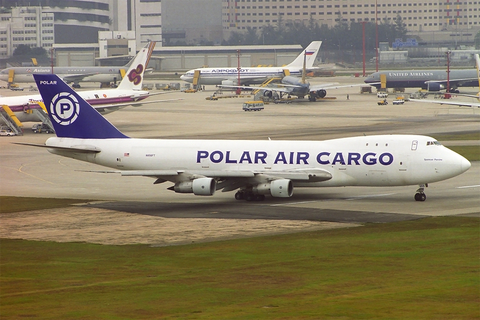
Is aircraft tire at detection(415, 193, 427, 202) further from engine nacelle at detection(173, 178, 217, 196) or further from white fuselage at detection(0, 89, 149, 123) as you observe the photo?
white fuselage at detection(0, 89, 149, 123)

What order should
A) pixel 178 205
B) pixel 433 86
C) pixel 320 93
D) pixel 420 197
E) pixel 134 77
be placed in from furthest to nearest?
pixel 433 86
pixel 320 93
pixel 134 77
pixel 178 205
pixel 420 197

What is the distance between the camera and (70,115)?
55031 mm

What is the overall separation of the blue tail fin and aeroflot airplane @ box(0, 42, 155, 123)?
45.8m

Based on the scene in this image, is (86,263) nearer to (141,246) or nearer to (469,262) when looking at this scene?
(141,246)

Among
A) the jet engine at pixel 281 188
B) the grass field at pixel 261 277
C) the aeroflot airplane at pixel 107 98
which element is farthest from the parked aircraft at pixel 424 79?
the grass field at pixel 261 277

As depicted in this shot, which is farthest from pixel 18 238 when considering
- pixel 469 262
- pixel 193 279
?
pixel 469 262

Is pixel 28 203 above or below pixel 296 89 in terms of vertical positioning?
below

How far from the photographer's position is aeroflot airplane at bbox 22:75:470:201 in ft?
162

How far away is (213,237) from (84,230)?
7.81 meters

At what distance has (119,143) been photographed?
178 feet

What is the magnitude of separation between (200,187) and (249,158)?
4737 mm

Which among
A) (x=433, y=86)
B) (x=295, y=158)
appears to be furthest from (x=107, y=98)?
(x=433, y=86)

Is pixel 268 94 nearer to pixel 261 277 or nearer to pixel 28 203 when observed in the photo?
pixel 28 203

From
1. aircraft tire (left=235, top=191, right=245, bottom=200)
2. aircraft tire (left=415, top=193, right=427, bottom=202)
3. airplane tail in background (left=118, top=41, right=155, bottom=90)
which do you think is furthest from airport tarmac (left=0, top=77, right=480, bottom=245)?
airplane tail in background (left=118, top=41, right=155, bottom=90)
